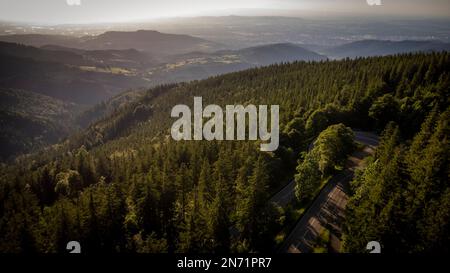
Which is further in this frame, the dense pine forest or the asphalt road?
the asphalt road

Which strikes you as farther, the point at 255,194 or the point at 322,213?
the point at 322,213

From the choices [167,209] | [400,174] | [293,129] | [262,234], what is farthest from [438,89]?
[167,209]

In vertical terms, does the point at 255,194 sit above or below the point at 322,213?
above

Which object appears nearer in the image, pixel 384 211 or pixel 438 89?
pixel 384 211

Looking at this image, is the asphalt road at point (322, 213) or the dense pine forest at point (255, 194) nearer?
the dense pine forest at point (255, 194)

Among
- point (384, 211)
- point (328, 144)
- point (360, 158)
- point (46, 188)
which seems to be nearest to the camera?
point (384, 211)

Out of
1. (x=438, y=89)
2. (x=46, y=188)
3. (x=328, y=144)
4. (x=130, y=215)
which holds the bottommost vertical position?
(x=46, y=188)
